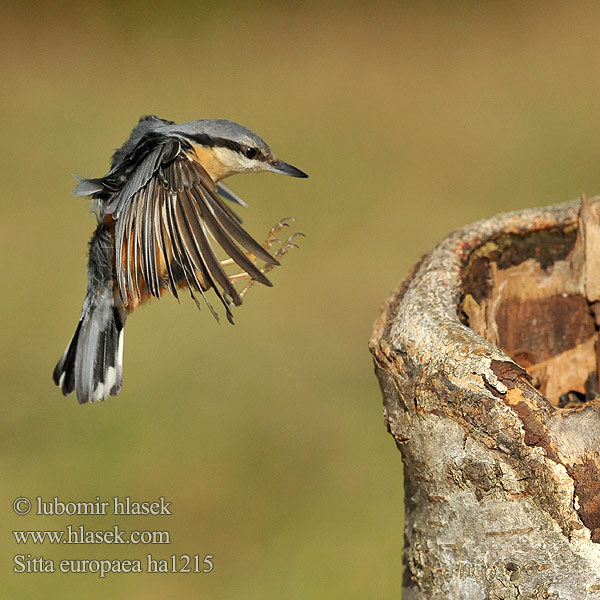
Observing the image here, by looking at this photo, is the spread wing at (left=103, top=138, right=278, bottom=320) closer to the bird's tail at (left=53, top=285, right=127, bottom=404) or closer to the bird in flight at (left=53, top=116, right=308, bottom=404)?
the bird in flight at (left=53, top=116, right=308, bottom=404)

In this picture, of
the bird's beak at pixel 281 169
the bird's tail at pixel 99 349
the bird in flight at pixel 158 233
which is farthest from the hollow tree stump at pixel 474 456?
the bird's tail at pixel 99 349

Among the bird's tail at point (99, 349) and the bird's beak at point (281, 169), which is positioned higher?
the bird's beak at point (281, 169)

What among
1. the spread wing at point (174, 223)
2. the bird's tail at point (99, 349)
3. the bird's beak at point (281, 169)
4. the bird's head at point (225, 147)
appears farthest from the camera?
the bird's tail at point (99, 349)

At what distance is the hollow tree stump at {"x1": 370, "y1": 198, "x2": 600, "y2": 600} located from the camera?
1.77m

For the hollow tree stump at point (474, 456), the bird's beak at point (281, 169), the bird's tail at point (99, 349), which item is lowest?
the hollow tree stump at point (474, 456)

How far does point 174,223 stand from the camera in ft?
7.70

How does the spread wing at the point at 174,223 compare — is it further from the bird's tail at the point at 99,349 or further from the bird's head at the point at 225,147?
the bird's tail at the point at 99,349

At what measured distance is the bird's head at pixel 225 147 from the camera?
260 cm

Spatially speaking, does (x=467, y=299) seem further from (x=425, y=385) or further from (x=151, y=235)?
(x=151, y=235)

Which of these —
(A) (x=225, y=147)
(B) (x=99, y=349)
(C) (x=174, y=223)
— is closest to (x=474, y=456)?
(C) (x=174, y=223)

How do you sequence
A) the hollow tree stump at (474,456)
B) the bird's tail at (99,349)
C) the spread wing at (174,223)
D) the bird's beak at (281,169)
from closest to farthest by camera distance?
the hollow tree stump at (474,456) < the spread wing at (174,223) < the bird's beak at (281,169) < the bird's tail at (99,349)

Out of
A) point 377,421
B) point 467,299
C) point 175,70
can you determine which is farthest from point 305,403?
point 175,70

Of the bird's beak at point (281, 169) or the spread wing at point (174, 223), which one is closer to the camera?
the spread wing at point (174, 223)

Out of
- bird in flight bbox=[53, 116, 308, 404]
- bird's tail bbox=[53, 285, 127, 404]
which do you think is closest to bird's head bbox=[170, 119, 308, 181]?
bird in flight bbox=[53, 116, 308, 404]
